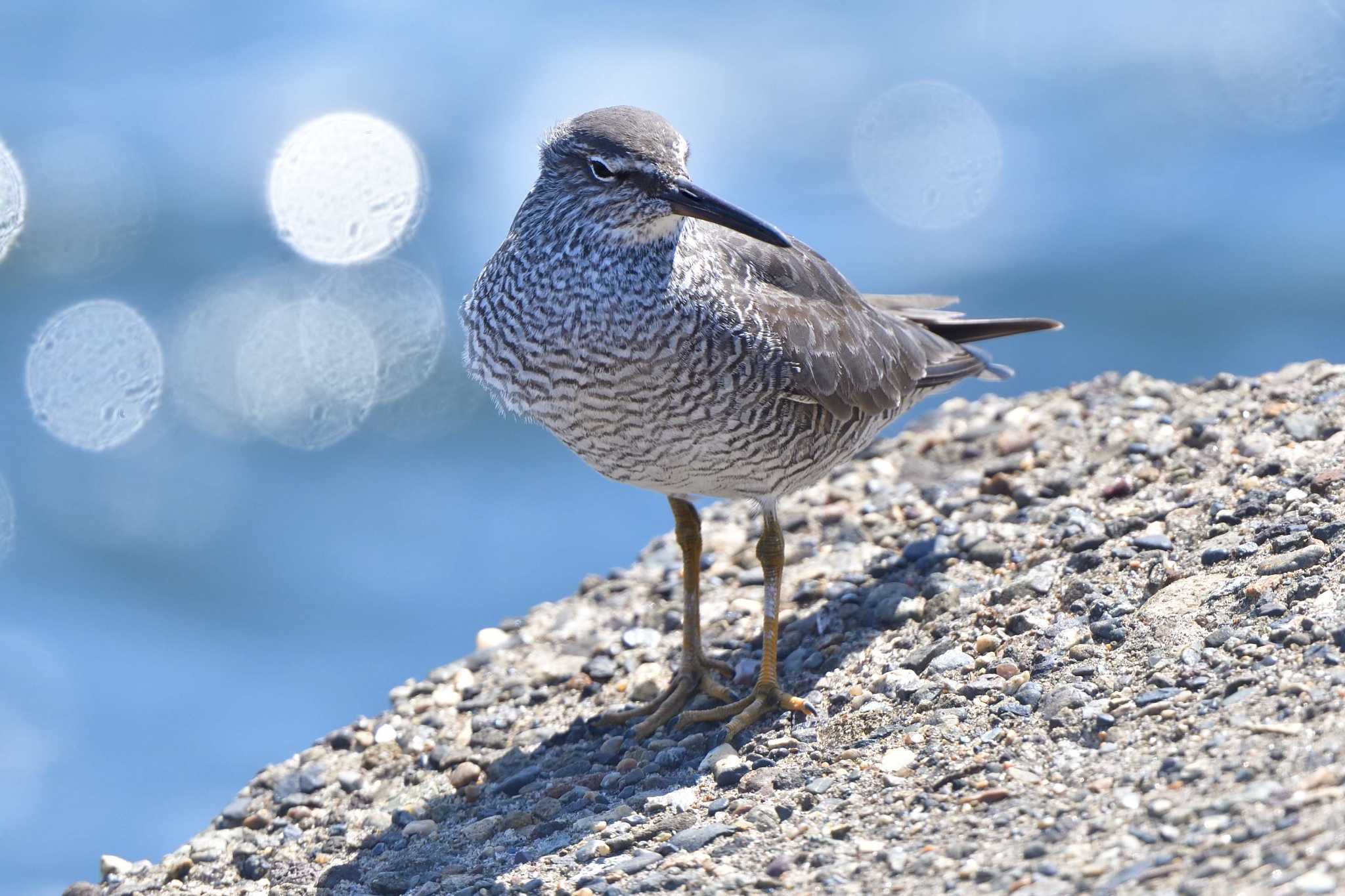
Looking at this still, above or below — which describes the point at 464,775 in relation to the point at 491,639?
below

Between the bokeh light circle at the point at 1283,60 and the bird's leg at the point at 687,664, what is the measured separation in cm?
1068

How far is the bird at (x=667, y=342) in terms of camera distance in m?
5.70

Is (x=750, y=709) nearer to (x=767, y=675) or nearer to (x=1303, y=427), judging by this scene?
(x=767, y=675)

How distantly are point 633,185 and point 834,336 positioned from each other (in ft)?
3.99

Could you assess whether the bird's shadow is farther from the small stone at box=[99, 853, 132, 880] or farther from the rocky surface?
the small stone at box=[99, 853, 132, 880]

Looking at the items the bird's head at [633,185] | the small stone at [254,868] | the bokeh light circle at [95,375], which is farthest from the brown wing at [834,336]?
the bokeh light circle at [95,375]

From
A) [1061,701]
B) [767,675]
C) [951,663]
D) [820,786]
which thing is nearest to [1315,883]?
[1061,701]

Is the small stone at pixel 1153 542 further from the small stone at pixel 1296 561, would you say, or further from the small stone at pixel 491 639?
the small stone at pixel 491 639

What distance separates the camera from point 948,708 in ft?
17.7

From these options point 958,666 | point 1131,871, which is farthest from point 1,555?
point 1131,871

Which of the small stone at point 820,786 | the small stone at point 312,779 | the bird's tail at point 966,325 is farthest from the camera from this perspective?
the bird's tail at point 966,325

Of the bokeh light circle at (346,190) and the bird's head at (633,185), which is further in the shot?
the bokeh light circle at (346,190)

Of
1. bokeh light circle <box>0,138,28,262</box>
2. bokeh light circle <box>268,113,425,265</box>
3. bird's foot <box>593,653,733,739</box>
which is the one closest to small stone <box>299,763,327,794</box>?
bird's foot <box>593,653,733,739</box>

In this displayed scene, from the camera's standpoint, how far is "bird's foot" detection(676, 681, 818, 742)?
19.6 feet
